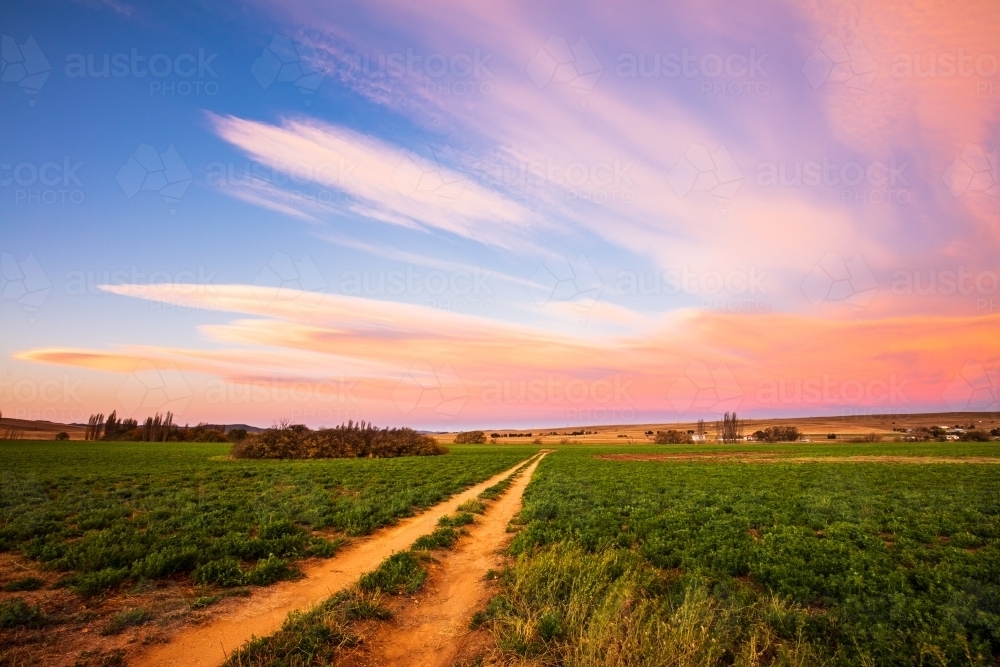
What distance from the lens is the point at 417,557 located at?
38.2ft

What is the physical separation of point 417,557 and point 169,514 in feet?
33.5

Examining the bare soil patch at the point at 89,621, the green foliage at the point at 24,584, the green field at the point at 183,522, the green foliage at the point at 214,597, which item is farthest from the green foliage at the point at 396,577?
the green foliage at the point at 24,584

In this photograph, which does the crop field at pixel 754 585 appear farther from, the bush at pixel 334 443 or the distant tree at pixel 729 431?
the distant tree at pixel 729 431

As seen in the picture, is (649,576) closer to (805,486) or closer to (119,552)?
(119,552)

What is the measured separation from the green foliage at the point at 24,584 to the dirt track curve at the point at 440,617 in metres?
7.32

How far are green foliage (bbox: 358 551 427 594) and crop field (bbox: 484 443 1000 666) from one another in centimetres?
201

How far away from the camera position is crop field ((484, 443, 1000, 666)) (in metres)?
6.51

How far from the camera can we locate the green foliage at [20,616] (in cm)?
710

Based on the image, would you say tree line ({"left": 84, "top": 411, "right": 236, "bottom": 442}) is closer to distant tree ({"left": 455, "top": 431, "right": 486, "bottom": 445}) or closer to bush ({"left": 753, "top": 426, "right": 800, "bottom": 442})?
distant tree ({"left": 455, "top": 431, "right": 486, "bottom": 445})

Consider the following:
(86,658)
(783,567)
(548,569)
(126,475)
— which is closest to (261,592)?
(86,658)

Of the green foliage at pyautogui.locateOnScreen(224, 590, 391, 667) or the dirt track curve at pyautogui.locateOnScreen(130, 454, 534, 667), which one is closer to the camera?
the green foliage at pyautogui.locateOnScreen(224, 590, 391, 667)

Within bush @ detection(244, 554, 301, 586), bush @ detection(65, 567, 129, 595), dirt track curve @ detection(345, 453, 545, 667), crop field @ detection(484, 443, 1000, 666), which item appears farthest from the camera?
bush @ detection(244, 554, 301, 586)

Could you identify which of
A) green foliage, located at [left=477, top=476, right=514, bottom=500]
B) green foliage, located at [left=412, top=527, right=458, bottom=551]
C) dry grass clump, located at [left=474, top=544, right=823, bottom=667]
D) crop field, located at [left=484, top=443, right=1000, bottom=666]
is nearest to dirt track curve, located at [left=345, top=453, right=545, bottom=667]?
green foliage, located at [left=412, top=527, right=458, bottom=551]

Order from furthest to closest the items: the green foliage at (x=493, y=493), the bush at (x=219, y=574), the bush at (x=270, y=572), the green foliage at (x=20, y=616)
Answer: the green foliage at (x=493, y=493)
the bush at (x=270, y=572)
the bush at (x=219, y=574)
the green foliage at (x=20, y=616)
